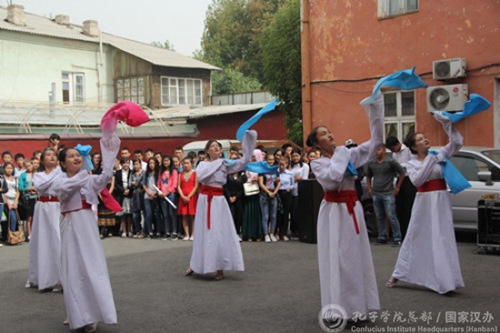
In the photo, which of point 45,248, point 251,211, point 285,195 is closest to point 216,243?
point 45,248

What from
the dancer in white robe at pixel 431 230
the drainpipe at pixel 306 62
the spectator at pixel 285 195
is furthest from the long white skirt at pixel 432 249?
the drainpipe at pixel 306 62

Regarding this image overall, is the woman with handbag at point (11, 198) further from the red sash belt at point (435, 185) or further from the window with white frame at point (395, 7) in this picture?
the window with white frame at point (395, 7)

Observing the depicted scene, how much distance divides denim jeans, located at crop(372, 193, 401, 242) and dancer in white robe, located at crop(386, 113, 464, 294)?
3973 millimetres

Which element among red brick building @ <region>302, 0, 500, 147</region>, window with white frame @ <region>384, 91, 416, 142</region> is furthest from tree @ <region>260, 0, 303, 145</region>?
window with white frame @ <region>384, 91, 416, 142</region>

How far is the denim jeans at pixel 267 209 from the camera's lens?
13.8 m

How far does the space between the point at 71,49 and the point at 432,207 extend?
109ft

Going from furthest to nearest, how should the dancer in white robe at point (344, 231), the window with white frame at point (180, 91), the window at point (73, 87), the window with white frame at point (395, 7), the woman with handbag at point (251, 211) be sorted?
the window with white frame at point (180, 91), the window at point (73, 87), the window with white frame at point (395, 7), the woman with handbag at point (251, 211), the dancer in white robe at point (344, 231)

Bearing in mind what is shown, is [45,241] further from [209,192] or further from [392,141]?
[392,141]

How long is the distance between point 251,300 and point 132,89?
1346 inches

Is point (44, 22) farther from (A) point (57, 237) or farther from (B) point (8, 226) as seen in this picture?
(A) point (57, 237)

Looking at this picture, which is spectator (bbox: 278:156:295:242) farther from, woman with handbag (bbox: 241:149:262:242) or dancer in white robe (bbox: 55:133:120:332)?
dancer in white robe (bbox: 55:133:120:332)

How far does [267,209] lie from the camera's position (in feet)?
45.3

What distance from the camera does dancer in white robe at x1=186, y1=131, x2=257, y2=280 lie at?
965 centimetres

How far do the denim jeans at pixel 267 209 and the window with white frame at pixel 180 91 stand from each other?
28.0 m
